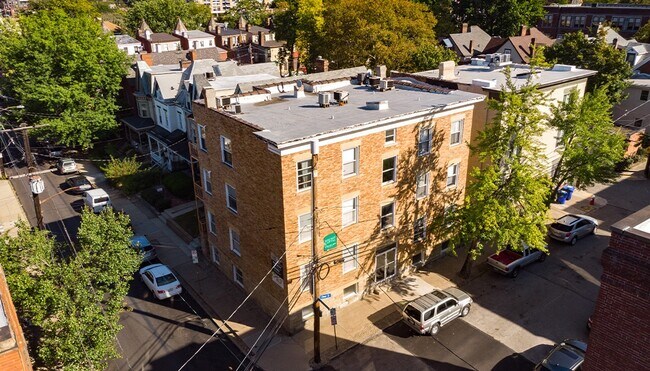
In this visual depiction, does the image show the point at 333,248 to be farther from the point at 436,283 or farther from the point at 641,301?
the point at 641,301

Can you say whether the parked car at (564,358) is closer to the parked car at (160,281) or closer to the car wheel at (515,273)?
the car wheel at (515,273)

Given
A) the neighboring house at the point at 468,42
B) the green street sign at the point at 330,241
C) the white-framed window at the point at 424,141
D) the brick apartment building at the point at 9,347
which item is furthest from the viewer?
the neighboring house at the point at 468,42

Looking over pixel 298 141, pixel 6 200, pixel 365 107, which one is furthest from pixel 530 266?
pixel 6 200

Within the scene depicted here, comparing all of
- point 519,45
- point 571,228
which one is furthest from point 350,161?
point 519,45

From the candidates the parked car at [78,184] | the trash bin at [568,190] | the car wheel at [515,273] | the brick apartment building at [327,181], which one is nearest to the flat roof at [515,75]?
the brick apartment building at [327,181]

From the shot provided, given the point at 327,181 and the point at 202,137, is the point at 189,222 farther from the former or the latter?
the point at 327,181

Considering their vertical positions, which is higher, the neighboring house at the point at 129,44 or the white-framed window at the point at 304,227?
the neighboring house at the point at 129,44
